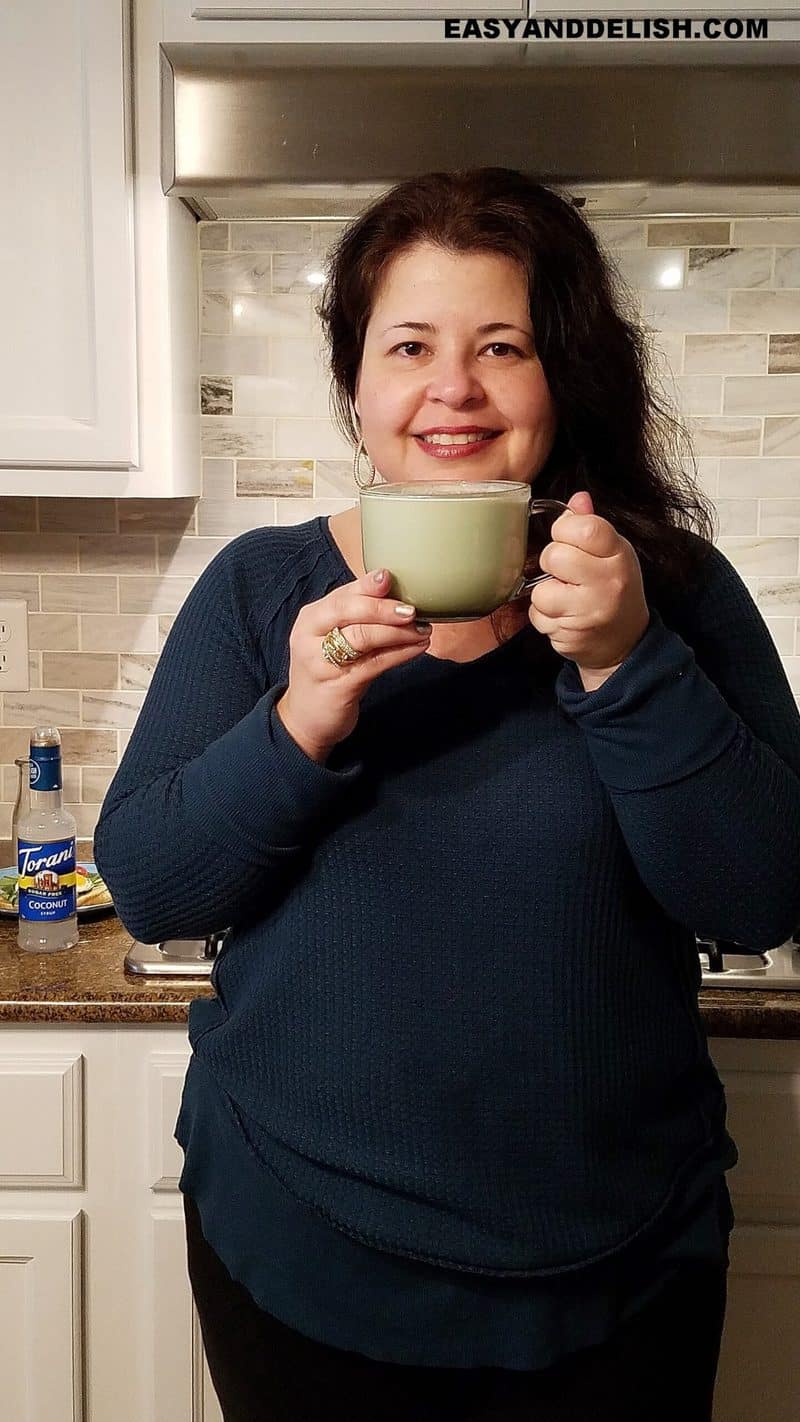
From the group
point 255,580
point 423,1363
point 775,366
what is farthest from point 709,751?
point 775,366

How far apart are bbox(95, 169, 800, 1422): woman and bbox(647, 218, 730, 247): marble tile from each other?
0.98m

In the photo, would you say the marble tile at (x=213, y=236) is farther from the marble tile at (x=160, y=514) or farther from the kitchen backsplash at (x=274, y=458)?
the marble tile at (x=160, y=514)

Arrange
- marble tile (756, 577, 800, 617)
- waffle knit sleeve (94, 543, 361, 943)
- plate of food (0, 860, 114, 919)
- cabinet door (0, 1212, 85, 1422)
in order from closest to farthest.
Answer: waffle knit sleeve (94, 543, 361, 943) < cabinet door (0, 1212, 85, 1422) < plate of food (0, 860, 114, 919) < marble tile (756, 577, 800, 617)

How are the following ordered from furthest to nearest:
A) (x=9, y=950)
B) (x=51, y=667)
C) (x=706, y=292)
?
(x=51, y=667) < (x=706, y=292) < (x=9, y=950)

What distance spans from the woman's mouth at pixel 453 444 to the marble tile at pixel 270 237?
1.13 m

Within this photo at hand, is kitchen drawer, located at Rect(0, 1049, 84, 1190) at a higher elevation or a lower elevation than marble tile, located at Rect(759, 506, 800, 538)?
lower

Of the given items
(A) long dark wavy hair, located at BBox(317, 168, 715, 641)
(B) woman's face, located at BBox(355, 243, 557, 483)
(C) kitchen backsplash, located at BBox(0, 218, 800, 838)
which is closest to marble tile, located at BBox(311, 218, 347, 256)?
(C) kitchen backsplash, located at BBox(0, 218, 800, 838)

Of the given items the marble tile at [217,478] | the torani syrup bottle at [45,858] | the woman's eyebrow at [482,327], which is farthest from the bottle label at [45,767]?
the woman's eyebrow at [482,327]

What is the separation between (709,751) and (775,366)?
4.15 feet

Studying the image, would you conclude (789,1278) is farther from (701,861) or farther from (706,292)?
(706,292)

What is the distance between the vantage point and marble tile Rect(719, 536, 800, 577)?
2039 mm

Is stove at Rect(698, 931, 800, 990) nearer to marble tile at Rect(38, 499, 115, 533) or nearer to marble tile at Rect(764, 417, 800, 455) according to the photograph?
marble tile at Rect(764, 417, 800, 455)

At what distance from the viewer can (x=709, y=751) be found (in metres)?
0.89

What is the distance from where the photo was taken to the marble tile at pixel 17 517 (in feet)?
6.84
